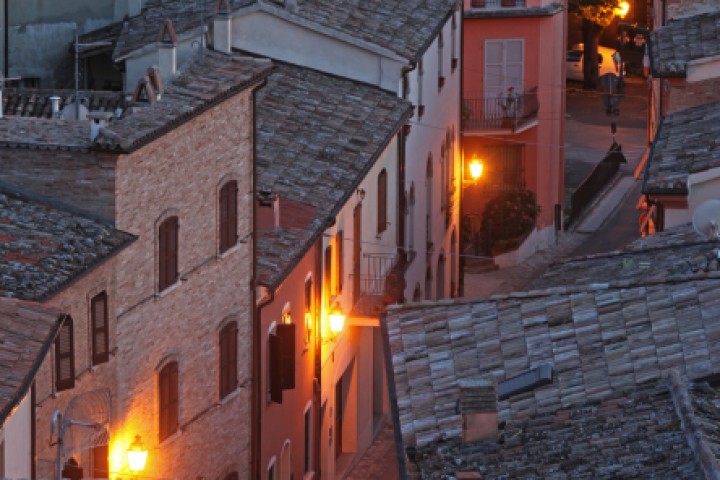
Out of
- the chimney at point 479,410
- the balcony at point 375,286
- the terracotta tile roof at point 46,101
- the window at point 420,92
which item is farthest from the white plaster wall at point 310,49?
the chimney at point 479,410

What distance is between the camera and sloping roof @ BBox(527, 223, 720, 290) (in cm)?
2978

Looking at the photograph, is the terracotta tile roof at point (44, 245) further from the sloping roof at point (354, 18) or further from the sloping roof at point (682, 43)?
the sloping roof at point (682, 43)

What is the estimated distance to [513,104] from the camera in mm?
59375

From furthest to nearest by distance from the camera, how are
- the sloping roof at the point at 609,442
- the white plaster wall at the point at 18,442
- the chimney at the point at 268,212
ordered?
the chimney at the point at 268,212 → the white plaster wall at the point at 18,442 → the sloping roof at the point at 609,442

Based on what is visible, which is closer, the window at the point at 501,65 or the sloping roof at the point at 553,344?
the sloping roof at the point at 553,344

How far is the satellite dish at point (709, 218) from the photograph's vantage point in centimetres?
3184

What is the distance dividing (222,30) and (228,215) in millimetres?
5076

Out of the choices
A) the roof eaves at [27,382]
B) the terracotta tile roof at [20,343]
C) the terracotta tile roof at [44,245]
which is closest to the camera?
the roof eaves at [27,382]

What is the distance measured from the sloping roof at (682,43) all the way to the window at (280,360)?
28.2 ft

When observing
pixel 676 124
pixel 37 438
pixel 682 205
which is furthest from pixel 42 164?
pixel 676 124

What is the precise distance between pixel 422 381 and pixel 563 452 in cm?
348

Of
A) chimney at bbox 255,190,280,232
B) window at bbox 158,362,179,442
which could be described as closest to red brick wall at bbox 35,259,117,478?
window at bbox 158,362,179,442

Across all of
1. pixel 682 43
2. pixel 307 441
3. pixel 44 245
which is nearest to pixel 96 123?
pixel 44 245

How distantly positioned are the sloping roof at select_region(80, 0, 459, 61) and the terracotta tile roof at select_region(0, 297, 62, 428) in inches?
477
